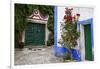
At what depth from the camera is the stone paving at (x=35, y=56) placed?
1.37 meters

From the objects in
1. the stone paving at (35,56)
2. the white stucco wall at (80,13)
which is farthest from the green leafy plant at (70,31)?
the stone paving at (35,56)

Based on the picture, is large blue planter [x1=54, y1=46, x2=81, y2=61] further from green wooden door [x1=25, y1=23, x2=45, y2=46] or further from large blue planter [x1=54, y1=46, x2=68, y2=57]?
green wooden door [x1=25, y1=23, x2=45, y2=46]

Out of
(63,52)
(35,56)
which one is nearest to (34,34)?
(35,56)

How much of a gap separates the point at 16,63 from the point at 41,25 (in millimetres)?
351

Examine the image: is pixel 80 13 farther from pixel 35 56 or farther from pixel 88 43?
pixel 35 56

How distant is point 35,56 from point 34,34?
178 millimetres

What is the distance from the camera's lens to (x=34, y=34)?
139 cm

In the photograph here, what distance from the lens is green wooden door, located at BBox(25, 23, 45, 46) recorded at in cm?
139

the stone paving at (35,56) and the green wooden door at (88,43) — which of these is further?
the green wooden door at (88,43)

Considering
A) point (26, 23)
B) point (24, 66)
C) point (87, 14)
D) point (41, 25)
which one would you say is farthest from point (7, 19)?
point (87, 14)

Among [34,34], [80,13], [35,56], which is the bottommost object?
[35,56]

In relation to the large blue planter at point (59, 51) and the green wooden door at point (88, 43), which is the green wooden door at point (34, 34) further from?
the green wooden door at point (88, 43)

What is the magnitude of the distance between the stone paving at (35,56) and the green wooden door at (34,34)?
62mm
